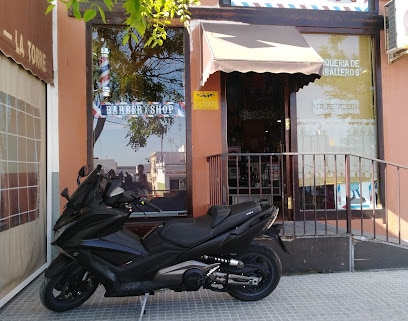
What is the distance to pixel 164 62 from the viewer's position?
616 centimetres

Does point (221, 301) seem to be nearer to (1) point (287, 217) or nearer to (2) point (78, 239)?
(2) point (78, 239)

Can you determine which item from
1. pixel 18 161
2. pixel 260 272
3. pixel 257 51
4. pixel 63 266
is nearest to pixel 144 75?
pixel 257 51

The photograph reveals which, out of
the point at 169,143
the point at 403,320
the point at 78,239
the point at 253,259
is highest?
the point at 169,143

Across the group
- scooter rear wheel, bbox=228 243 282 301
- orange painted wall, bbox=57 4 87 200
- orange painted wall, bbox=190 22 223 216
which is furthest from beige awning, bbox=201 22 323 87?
scooter rear wheel, bbox=228 243 282 301

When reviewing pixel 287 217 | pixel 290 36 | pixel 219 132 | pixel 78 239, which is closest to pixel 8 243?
pixel 78 239

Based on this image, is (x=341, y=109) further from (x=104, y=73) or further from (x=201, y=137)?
(x=104, y=73)

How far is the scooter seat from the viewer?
147 inches

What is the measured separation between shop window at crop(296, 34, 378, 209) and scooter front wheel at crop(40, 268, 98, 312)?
3.82m

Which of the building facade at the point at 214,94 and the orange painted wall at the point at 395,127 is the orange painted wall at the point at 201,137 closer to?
the building facade at the point at 214,94

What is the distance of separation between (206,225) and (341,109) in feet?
12.0

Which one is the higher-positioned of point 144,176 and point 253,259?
point 144,176

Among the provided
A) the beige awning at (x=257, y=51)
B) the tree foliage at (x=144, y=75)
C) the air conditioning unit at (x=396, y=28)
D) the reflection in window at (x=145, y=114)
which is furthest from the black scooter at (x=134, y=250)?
the air conditioning unit at (x=396, y=28)

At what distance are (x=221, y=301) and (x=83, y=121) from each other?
3103mm

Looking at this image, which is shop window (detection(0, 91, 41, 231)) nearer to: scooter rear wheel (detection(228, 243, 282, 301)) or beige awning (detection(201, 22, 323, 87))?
beige awning (detection(201, 22, 323, 87))
